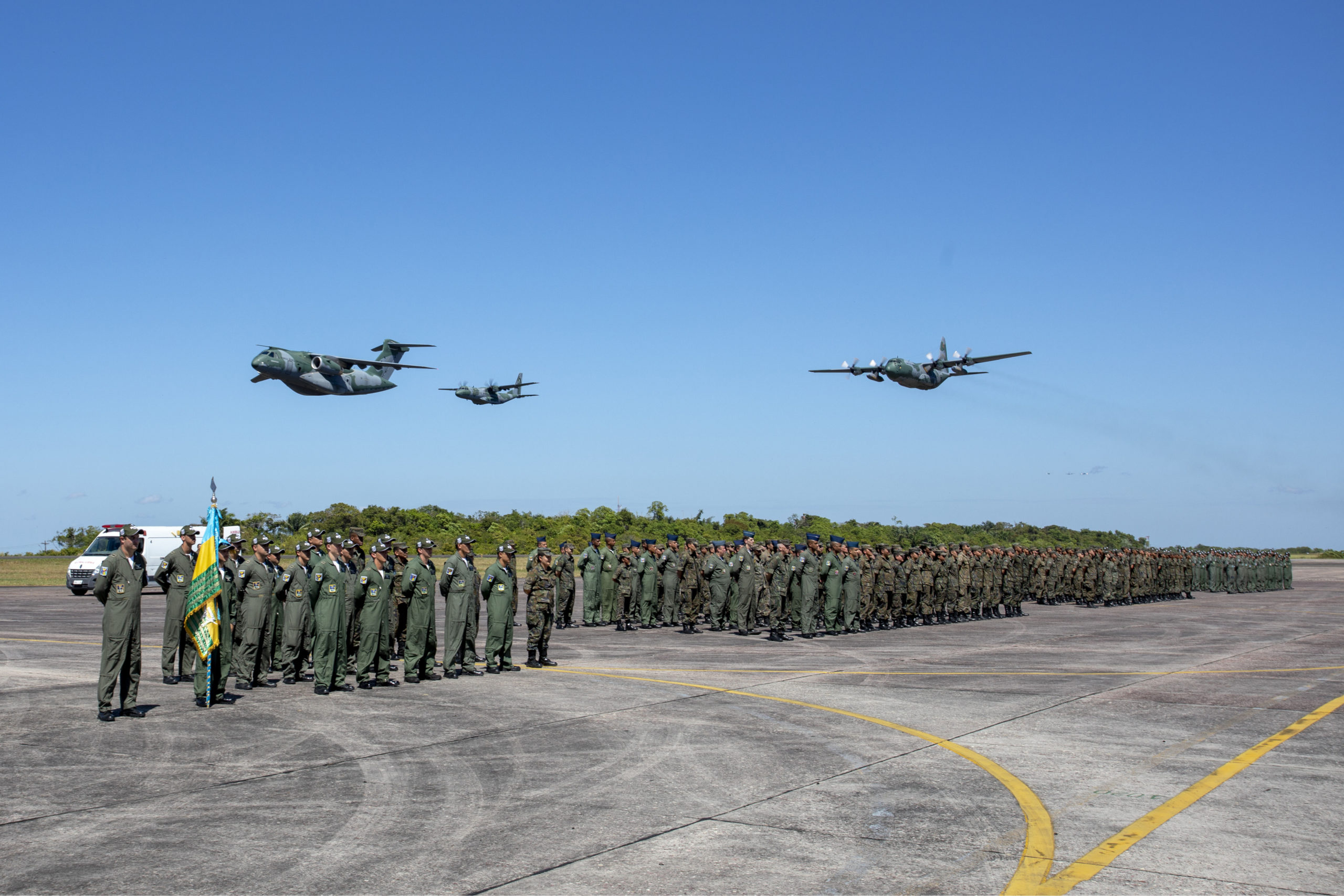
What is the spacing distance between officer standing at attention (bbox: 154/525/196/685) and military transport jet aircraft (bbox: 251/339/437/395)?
A: 17843 millimetres

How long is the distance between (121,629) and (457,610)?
416 centimetres

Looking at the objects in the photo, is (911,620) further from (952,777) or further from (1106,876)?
(1106,876)

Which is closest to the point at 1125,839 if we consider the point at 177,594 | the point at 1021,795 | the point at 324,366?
the point at 1021,795

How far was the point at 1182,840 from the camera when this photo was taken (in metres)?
6.14

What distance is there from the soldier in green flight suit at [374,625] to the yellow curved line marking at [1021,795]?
389 centimetres

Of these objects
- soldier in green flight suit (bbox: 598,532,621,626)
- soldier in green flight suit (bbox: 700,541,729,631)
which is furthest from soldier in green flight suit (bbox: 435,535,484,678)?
soldier in green flight suit (bbox: 700,541,729,631)

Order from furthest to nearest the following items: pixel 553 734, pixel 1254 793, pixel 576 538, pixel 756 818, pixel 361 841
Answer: pixel 576 538, pixel 553 734, pixel 1254 793, pixel 756 818, pixel 361 841

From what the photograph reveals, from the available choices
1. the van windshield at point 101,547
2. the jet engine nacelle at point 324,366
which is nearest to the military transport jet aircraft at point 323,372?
the jet engine nacelle at point 324,366

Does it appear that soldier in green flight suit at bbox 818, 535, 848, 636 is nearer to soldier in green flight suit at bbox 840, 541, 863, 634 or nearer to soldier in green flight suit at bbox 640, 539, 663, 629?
soldier in green flight suit at bbox 840, 541, 863, 634

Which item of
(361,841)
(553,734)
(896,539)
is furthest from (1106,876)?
(896,539)

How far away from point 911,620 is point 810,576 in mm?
5796

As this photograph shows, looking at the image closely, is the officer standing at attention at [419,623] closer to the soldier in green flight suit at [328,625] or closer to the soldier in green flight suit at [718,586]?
the soldier in green flight suit at [328,625]

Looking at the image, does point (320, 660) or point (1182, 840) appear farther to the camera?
point (320, 660)

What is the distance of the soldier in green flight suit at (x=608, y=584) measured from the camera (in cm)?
2166
